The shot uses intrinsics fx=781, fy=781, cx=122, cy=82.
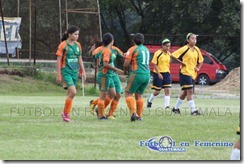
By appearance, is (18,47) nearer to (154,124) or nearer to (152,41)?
(152,41)

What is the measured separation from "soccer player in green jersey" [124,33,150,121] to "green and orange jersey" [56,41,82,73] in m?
1.09

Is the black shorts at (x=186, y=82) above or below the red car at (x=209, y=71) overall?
above

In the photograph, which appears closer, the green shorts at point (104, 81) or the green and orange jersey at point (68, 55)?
the green and orange jersey at point (68, 55)

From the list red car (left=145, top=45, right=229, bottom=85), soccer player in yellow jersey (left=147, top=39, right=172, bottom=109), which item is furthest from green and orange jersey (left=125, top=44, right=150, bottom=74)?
red car (left=145, top=45, right=229, bottom=85)

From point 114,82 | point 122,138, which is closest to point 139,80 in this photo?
point 114,82

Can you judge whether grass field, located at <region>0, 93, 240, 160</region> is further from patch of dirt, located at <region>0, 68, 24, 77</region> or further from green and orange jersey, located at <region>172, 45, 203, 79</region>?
patch of dirt, located at <region>0, 68, 24, 77</region>

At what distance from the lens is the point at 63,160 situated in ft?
35.2

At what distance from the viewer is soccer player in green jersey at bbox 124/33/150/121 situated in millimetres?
16531

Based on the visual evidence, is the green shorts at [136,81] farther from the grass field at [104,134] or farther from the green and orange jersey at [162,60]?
the green and orange jersey at [162,60]

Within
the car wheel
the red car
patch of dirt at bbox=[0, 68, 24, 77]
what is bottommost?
the car wheel

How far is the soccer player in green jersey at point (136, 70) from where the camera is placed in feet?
54.2

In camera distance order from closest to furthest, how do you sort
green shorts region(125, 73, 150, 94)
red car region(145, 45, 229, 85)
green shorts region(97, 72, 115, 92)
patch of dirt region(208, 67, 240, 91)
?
1. green shorts region(125, 73, 150, 94)
2. green shorts region(97, 72, 115, 92)
3. patch of dirt region(208, 67, 240, 91)
4. red car region(145, 45, 229, 85)
